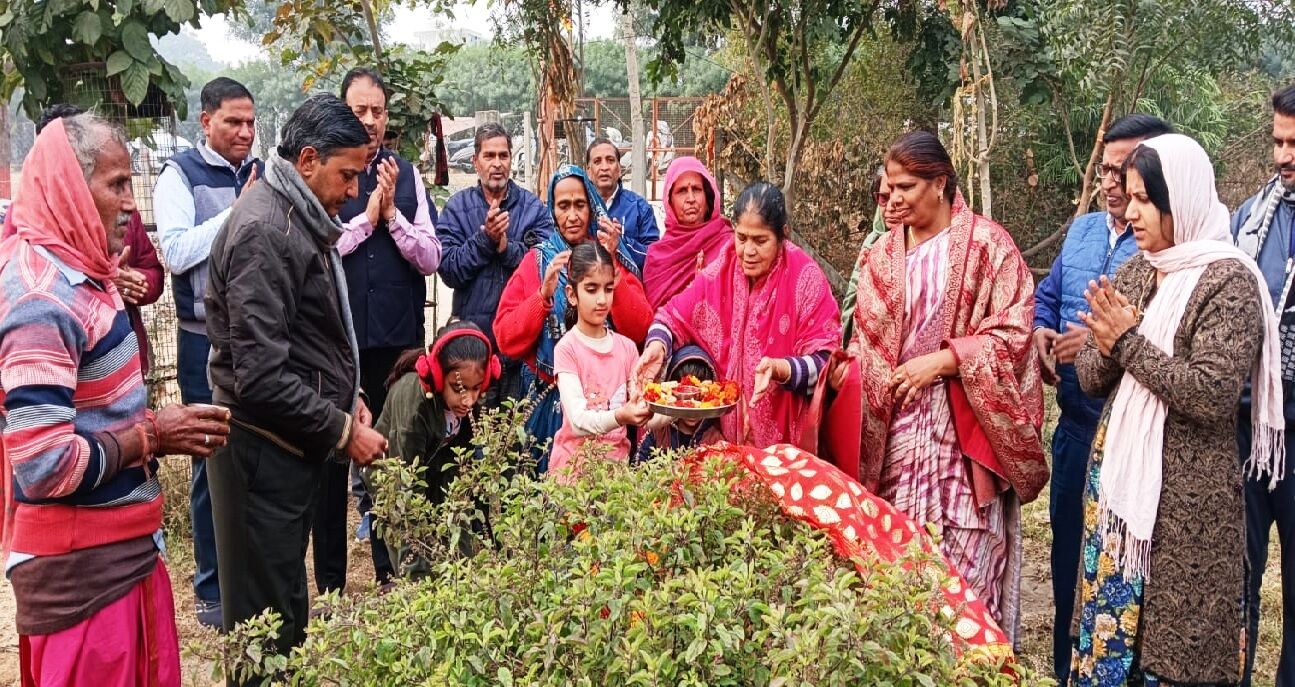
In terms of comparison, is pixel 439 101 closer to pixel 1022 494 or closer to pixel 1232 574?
pixel 1022 494

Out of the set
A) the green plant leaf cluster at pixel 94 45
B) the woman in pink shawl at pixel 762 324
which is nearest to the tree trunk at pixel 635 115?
the green plant leaf cluster at pixel 94 45

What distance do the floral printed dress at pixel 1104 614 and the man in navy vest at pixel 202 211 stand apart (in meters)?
3.29

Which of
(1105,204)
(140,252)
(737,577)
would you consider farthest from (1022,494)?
(140,252)

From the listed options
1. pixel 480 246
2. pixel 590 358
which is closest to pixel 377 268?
pixel 480 246

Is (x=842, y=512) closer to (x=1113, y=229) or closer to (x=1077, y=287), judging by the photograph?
(x=1077, y=287)

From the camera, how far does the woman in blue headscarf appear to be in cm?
440

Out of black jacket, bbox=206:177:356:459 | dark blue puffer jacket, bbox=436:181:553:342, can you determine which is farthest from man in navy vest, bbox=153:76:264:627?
black jacket, bbox=206:177:356:459

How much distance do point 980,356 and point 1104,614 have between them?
31.7 inches

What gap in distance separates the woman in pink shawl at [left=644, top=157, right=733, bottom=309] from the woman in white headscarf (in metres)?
1.88

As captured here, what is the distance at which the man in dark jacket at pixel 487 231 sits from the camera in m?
4.88

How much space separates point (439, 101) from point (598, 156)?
169cm

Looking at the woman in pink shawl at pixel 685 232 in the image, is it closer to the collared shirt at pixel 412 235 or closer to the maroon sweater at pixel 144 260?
the collared shirt at pixel 412 235

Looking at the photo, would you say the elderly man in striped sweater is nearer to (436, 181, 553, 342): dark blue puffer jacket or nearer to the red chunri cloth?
the red chunri cloth

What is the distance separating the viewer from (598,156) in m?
5.02
